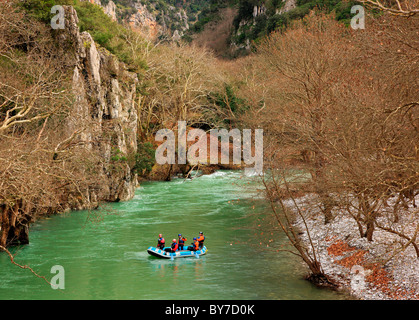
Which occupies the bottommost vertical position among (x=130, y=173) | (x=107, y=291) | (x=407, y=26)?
(x=107, y=291)

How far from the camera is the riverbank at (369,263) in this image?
41.0 feet

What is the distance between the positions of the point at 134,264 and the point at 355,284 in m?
7.77

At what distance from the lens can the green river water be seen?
44.4ft

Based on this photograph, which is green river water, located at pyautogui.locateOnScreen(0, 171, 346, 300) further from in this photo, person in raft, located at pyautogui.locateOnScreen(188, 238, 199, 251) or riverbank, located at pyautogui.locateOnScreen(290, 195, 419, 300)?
riverbank, located at pyautogui.locateOnScreen(290, 195, 419, 300)

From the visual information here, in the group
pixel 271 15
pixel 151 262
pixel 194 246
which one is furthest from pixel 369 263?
pixel 271 15

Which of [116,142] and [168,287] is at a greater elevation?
[116,142]

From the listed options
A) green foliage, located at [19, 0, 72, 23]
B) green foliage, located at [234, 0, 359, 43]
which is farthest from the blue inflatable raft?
green foliage, located at [234, 0, 359, 43]

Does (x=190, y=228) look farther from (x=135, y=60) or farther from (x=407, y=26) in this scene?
(x=135, y=60)

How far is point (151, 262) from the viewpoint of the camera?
651 inches

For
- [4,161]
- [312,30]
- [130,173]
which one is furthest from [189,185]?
[4,161]

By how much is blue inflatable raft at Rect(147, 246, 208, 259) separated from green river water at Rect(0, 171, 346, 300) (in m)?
0.25

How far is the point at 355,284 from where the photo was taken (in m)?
13.4

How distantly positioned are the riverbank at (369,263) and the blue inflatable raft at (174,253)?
4611 millimetres
